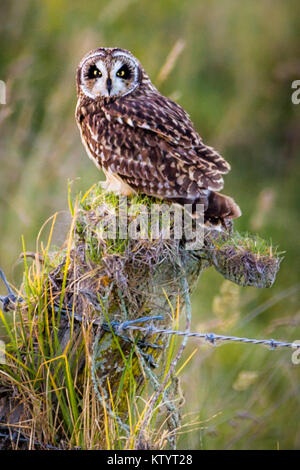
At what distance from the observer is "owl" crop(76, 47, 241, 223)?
391 centimetres

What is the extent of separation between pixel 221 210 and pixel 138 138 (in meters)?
0.74

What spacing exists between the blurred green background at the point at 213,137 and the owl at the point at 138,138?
377mm

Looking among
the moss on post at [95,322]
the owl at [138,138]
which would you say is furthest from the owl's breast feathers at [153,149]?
the moss on post at [95,322]

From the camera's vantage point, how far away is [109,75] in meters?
4.21

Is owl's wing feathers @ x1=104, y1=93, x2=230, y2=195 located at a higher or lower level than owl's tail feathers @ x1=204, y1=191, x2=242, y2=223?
higher

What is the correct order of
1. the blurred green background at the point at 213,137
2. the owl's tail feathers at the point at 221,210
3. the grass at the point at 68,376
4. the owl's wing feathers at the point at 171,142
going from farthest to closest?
the blurred green background at the point at 213,137
the owl's wing feathers at the point at 171,142
the owl's tail feathers at the point at 221,210
the grass at the point at 68,376

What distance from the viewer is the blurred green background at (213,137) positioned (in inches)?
187

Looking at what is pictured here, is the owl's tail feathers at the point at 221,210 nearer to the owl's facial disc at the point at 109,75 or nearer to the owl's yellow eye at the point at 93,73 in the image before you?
the owl's facial disc at the point at 109,75

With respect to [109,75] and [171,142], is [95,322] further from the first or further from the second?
[109,75]

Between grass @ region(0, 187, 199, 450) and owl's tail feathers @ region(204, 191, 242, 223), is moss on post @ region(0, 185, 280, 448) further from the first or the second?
owl's tail feathers @ region(204, 191, 242, 223)

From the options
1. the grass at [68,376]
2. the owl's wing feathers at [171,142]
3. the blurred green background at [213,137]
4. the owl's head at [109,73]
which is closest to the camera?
the grass at [68,376]

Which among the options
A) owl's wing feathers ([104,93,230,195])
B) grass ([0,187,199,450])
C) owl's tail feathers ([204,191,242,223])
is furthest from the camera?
owl's wing feathers ([104,93,230,195])

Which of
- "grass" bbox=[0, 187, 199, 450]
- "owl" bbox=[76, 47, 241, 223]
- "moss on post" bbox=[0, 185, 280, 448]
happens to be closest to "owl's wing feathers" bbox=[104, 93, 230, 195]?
"owl" bbox=[76, 47, 241, 223]

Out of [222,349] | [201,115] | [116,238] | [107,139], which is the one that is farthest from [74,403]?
[201,115]
